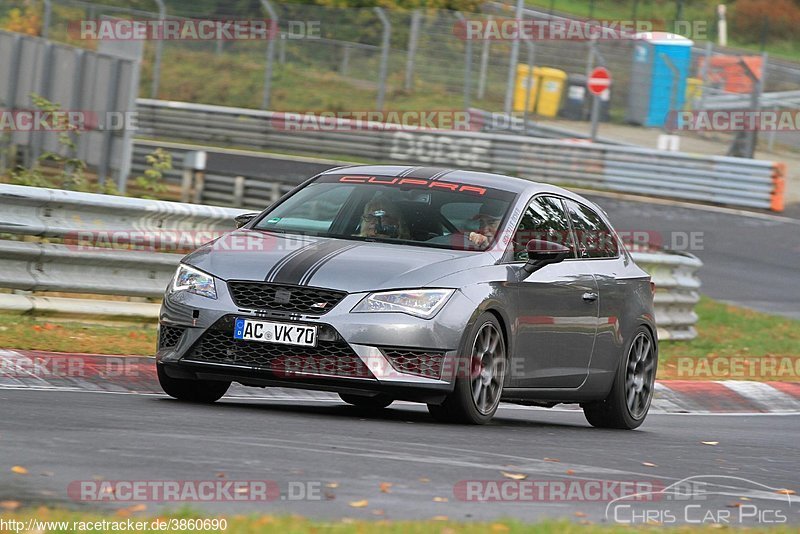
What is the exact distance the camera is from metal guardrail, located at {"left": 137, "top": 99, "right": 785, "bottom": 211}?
1187 inches

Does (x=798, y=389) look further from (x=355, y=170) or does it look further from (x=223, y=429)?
(x=223, y=429)

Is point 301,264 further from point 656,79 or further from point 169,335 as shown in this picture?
point 656,79

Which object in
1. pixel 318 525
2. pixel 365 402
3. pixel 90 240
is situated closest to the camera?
pixel 318 525

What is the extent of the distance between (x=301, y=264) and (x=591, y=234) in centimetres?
282

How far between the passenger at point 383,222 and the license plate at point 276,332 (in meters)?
1.16

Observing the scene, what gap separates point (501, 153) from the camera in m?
31.7

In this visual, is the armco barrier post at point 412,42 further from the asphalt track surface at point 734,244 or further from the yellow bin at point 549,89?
the asphalt track surface at point 734,244

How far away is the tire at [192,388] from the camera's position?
9172 millimetres

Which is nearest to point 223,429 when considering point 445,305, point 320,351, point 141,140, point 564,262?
point 320,351

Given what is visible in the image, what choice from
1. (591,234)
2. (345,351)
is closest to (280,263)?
(345,351)

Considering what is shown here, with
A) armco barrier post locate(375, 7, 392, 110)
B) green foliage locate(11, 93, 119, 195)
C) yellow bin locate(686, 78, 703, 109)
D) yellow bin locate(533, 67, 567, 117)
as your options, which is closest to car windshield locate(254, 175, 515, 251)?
green foliage locate(11, 93, 119, 195)

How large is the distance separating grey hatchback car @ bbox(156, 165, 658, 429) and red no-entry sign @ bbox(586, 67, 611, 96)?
23.9 metres

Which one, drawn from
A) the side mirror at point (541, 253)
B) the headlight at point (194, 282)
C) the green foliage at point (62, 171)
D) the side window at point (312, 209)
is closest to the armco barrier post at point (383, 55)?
the green foliage at point (62, 171)

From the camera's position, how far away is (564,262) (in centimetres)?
1005
